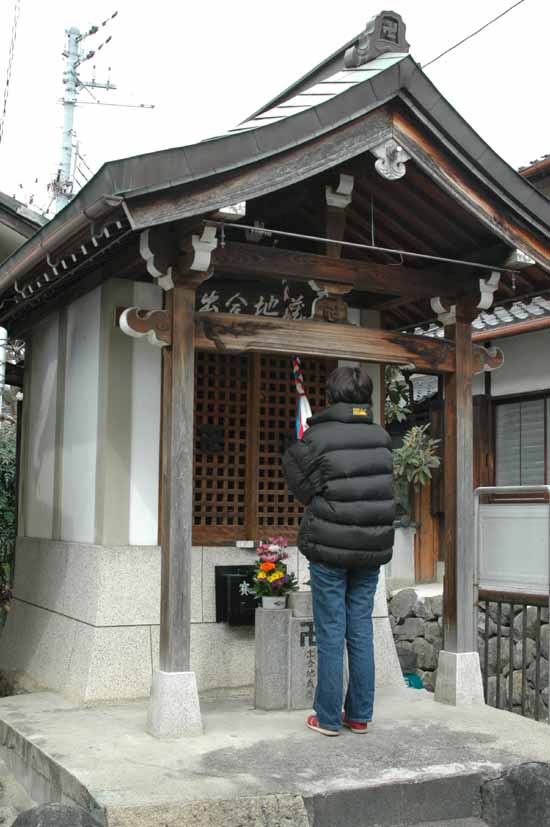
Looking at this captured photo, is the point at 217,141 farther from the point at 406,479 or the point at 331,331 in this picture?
the point at 406,479

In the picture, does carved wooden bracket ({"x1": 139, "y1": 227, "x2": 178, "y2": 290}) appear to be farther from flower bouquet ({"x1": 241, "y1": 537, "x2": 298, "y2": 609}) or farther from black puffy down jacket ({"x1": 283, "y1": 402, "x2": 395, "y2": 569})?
flower bouquet ({"x1": 241, "y1": 537, "x2": 298, "y2": 609})

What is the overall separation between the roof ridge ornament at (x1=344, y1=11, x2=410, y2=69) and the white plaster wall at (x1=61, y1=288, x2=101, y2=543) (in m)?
2.85

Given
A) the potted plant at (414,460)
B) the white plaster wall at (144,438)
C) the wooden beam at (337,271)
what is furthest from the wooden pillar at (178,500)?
the potted plant at (414,460)

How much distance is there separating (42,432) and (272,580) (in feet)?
11.2

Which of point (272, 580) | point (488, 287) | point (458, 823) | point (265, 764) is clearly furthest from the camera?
point (488, 287)

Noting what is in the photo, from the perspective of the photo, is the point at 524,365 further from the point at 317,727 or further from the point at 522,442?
the point at 317,727

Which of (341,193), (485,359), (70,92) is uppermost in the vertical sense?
(70,92)

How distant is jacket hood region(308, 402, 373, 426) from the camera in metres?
6.53

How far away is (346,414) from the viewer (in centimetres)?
653

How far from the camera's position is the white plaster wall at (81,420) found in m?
8.04

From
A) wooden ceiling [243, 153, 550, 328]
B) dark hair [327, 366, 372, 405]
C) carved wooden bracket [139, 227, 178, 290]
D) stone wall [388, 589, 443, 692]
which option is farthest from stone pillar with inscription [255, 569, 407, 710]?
stone wall [388, 589, 443, 692]

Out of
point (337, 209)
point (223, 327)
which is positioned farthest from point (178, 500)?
point (337, 209)

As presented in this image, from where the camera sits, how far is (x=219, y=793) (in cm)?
507

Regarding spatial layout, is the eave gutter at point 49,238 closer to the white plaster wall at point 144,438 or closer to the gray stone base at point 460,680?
the white plaster wall at point 144,438
